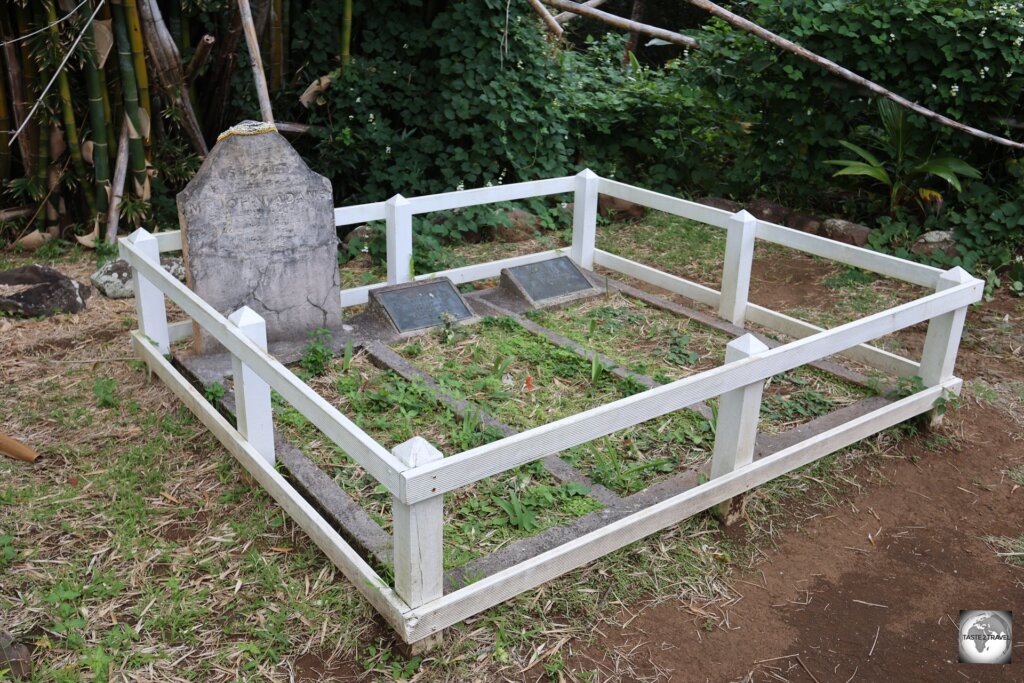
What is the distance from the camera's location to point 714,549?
3785 millimetres

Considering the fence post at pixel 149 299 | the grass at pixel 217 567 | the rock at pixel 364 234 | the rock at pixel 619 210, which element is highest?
the fence post at pixel 149 299

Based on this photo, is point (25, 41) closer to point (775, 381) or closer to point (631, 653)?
point (775, 381)

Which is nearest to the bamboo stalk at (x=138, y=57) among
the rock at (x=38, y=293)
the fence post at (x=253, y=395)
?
the rock at (x=38, y=293)

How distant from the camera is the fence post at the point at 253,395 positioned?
12.7 feet

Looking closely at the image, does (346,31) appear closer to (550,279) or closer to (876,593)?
(550,279)

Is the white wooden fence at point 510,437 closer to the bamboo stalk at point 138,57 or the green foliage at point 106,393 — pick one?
the green foliage at point 106,393

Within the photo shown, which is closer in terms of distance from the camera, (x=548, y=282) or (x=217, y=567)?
(x=217, y=567)

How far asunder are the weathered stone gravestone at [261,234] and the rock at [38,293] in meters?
1.53

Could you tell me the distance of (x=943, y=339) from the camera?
464 centimetres

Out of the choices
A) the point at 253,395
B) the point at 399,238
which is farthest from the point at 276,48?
the point at 253,395

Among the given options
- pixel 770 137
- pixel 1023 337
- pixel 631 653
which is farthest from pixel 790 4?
pixel 631 653

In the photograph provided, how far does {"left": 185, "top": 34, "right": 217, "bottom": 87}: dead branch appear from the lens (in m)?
7.22

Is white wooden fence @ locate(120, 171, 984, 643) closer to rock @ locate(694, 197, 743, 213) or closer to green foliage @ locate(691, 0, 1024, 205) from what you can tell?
rock @ locate(694, 197, 743, 213)

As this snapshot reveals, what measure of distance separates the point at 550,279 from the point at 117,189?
3474 mm
